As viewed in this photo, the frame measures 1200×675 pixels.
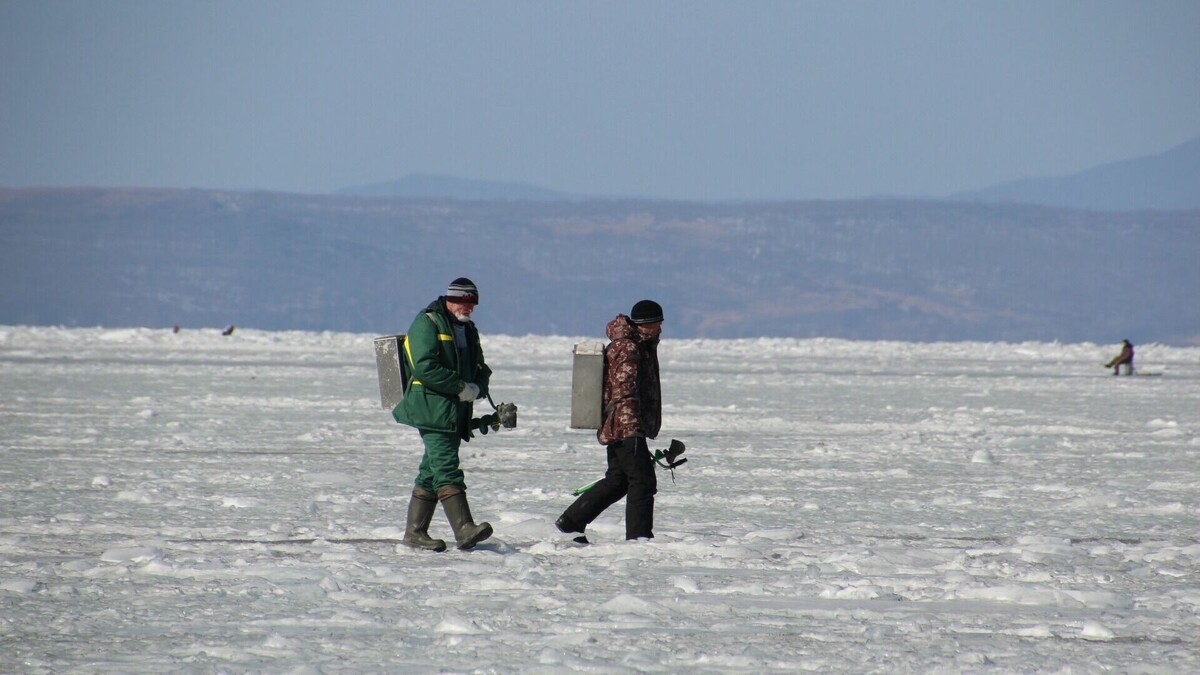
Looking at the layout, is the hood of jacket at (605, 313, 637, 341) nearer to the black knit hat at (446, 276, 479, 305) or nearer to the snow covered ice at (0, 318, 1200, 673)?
the black knit hat at (446, 276, 479, 305)

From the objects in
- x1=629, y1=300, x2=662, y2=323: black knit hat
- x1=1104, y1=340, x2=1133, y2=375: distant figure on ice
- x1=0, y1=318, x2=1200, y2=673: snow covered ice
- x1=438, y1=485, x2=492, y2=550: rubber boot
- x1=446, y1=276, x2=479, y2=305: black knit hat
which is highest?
x1=446, y1=276, x2=479, y2=305: black knit hat

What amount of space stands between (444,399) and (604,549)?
120cm

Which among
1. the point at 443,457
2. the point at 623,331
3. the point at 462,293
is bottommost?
the point at 443,457

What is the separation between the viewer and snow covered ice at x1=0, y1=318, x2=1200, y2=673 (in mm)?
6031

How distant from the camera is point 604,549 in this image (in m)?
8.41

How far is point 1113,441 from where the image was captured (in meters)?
16.2

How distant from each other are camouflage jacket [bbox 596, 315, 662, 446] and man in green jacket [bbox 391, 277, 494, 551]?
2.18ft

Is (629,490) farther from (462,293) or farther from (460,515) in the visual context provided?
(462,293)

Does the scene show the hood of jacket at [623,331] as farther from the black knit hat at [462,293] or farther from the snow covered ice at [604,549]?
the snow covered ice at [604,549]

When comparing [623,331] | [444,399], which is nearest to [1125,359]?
[623,331]

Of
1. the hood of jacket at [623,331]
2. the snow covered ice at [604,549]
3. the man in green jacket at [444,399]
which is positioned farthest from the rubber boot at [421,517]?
the hood of jacket at [623,331]

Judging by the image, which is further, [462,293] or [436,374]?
[462,293]

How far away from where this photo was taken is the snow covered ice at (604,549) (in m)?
6.03

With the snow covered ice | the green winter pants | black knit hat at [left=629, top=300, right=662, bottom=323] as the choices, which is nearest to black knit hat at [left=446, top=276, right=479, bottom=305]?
the green winter pants
